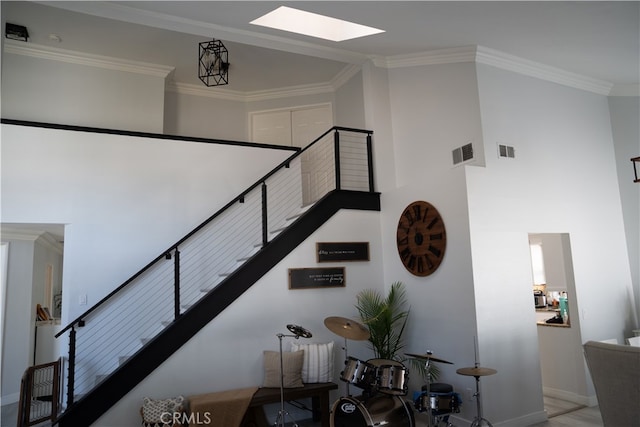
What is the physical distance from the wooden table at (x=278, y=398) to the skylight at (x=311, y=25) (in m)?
4.23

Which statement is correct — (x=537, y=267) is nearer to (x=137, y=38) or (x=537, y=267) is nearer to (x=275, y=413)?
(x=275, y=413)

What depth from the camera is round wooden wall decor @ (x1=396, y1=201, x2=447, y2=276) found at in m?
5.35

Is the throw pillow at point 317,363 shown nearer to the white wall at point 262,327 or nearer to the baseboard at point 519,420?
the white wall at point 262,327

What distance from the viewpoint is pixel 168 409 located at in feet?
14.5

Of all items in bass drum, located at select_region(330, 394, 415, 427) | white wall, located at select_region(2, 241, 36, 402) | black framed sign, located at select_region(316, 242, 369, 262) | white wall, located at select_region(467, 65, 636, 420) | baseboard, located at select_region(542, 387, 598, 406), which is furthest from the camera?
white wall, located at select_region(2, 241, 36, 402)

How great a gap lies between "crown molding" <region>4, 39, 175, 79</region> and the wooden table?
17.4 feet

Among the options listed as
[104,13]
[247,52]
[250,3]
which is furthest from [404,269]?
[104,13]

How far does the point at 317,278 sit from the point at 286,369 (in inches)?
47.3

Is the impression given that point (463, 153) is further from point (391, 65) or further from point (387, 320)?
point (387, 320)

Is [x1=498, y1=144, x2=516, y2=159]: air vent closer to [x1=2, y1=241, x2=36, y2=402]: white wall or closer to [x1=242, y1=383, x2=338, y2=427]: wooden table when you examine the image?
[x1=242, y1=383, x2=338, y2=427]: wooden table

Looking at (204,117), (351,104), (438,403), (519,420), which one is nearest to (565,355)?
(519,420)

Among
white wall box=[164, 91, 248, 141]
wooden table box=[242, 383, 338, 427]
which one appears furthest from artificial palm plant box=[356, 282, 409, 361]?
white wall box=[164, 91, 248, 141]

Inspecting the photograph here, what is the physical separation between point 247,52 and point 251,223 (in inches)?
106

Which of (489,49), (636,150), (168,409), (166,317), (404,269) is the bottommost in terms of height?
(168,409)
